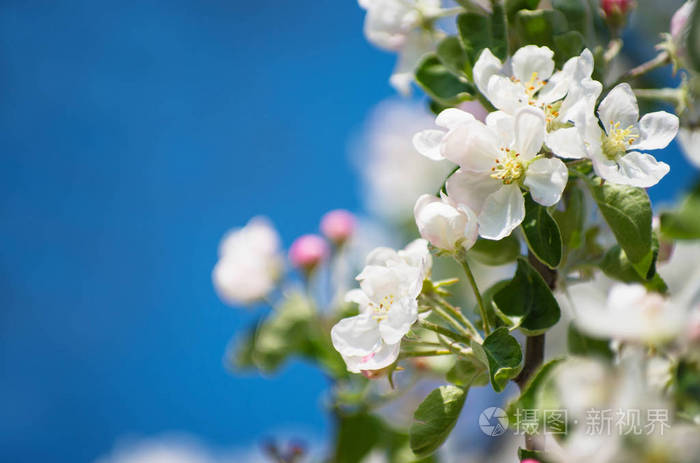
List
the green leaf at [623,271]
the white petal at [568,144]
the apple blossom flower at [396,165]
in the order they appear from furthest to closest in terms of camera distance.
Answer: the apple blossom flower at [396,165] → the green leaf at [623,271] → the white petal at [568,144]

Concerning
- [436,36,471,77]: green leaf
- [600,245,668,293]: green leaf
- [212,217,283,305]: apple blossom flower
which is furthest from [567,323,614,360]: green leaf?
[212,217,283,305]: apple blossom flower

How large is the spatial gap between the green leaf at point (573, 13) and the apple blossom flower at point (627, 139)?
5.2 inches

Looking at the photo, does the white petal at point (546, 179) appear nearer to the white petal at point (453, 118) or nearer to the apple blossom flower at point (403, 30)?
the white petal at point (453, 118)

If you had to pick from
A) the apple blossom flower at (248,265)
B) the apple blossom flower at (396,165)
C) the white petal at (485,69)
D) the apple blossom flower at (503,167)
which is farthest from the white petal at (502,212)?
the apple blossom flower at (396,165)

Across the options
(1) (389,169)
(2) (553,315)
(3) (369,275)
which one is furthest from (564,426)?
(1) (389,169)

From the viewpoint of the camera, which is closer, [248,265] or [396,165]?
[248,265]

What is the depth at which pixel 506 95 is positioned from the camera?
0.64m

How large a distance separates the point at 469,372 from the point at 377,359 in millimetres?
111

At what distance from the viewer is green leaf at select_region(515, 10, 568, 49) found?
0.73 meters

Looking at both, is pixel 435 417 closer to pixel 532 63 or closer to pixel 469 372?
pixel 469 372

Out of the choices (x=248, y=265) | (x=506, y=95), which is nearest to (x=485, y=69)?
(x=506, y=95)

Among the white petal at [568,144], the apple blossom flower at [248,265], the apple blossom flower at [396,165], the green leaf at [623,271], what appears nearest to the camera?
the white petal at [568,144]

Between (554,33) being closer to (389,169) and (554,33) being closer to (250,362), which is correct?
(250,362)

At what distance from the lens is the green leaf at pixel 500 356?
24.3 inches
